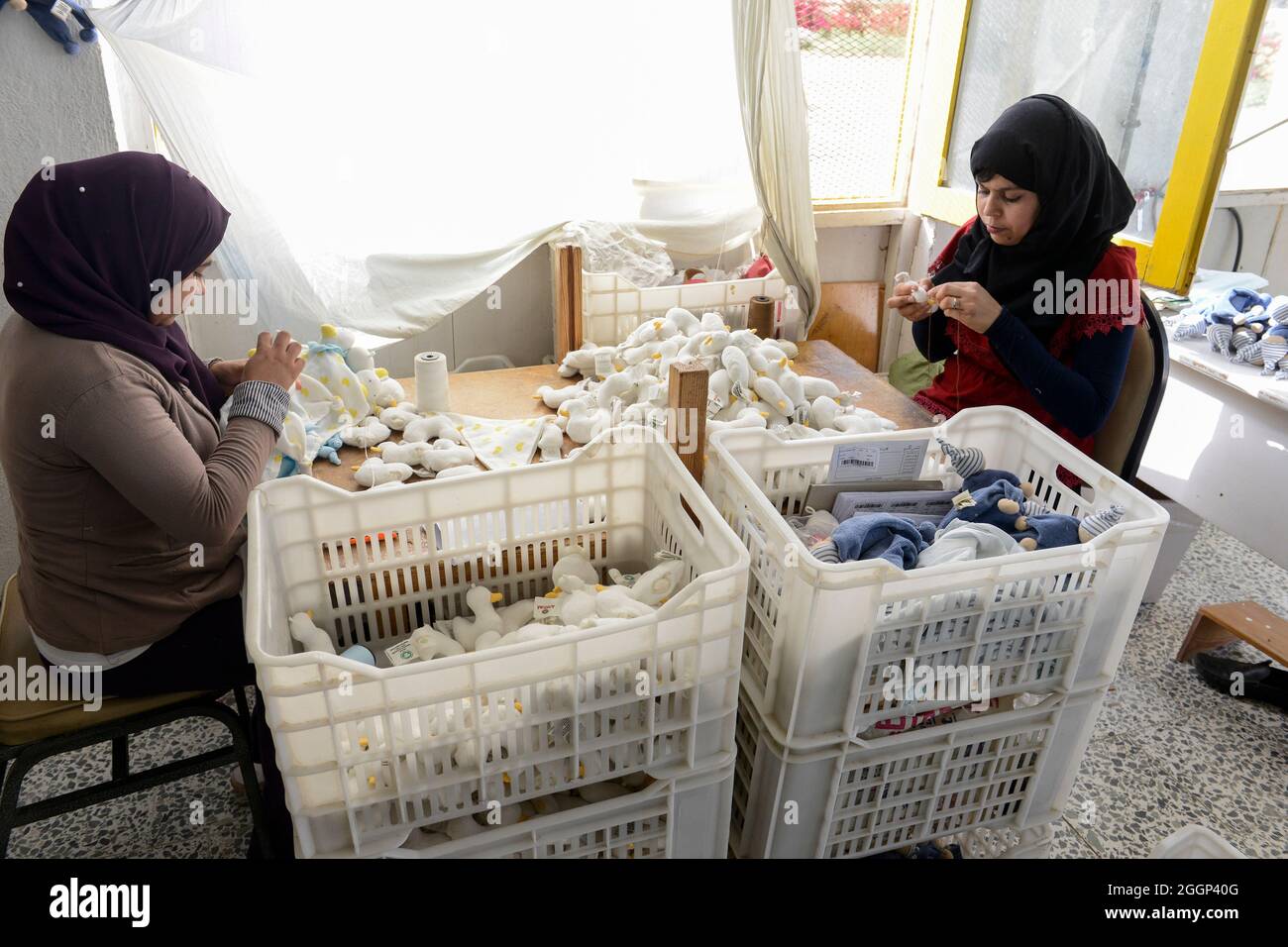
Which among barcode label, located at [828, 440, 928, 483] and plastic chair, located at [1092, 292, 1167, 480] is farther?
plastic chair, located at [1092, 292, 1167, 480]

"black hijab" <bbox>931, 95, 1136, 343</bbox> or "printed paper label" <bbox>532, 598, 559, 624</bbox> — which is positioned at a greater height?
"black hijab" <bbox>931, 95, 1136, 343</bbox>

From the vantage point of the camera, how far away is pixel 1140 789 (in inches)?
73.4

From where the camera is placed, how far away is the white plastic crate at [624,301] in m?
2.29

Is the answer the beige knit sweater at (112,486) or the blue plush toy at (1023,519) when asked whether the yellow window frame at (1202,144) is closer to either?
the blue plush toy at (1023,519)

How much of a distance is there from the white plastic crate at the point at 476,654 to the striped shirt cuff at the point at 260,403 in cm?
31

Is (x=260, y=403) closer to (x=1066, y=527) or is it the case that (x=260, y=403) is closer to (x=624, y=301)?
(x=624, y=301)

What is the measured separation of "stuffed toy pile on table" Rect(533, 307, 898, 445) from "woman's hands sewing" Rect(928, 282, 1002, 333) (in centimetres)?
27

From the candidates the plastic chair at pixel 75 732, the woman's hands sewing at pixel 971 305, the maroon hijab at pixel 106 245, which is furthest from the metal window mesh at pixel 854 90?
the plastic chair at pixel 75 732

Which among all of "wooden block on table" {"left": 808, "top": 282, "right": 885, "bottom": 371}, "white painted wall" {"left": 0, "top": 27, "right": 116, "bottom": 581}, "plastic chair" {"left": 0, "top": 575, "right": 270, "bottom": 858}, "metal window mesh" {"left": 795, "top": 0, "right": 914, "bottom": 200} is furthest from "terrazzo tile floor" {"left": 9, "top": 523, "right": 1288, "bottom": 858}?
"metal window mesh" {"left": 795, "top": 0, "right": 914, "bottom": 200}

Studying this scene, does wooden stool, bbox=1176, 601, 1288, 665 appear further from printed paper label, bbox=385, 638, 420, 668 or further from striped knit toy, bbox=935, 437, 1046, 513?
printed paper label, bbox=385, 638, 420, 668

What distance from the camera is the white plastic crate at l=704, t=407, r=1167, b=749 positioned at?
108 cm

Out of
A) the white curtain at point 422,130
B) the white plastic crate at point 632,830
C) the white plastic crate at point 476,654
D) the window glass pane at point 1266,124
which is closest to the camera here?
the white plastic crate at point 476,654
